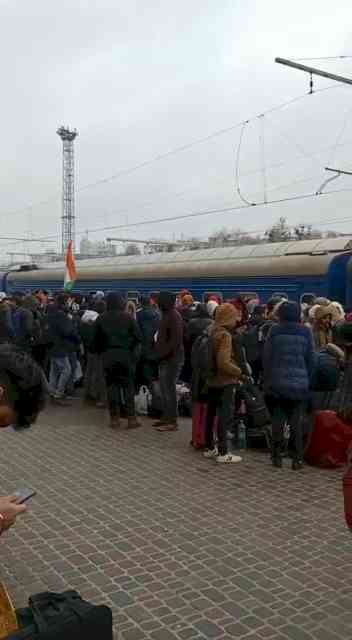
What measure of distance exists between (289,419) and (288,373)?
1.81 ft

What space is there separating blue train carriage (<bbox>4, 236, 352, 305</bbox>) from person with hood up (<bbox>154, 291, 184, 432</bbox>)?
5297mm

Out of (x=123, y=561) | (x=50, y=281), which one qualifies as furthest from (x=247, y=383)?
(x=50, y=281)

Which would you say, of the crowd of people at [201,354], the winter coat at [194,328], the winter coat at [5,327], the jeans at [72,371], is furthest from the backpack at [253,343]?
the winter coat at [5,327]

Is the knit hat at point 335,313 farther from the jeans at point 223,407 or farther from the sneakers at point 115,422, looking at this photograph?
the sneakers at point 115,422

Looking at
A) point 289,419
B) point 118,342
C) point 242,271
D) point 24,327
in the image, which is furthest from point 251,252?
point 289,419

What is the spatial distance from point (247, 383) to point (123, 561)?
3.13m

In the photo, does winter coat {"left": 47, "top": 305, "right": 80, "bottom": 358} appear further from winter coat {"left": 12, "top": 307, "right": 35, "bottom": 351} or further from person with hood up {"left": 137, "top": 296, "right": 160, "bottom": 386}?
person with hood up {"left": 137, "top": 296, "right": 160, "bottom": 386}

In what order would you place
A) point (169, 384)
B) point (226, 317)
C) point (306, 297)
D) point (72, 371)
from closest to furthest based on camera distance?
point (226, 317)
point (169, 384)
point (72, 371)
point (306, 297)

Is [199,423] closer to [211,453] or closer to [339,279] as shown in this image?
[211,453]

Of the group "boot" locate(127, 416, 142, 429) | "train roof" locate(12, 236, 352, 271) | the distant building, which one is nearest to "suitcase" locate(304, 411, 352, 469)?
"boot" locate(127, 416, 142, 429)

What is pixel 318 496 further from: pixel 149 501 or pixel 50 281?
pixel 50 281

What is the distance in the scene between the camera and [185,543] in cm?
447

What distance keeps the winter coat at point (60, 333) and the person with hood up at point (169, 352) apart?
2.12 metres

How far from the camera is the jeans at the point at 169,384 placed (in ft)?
26.2
